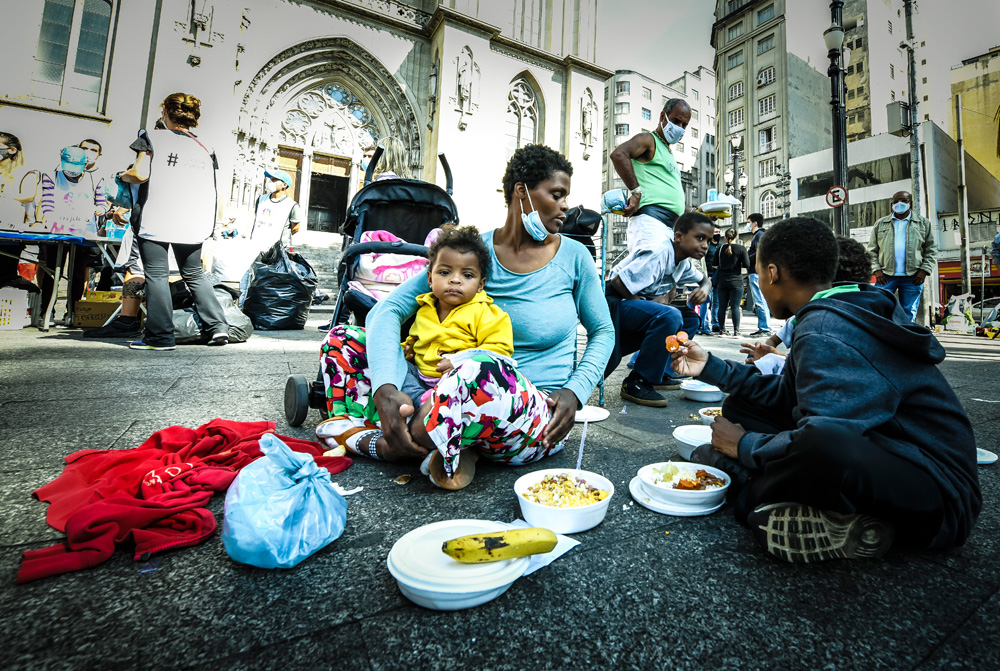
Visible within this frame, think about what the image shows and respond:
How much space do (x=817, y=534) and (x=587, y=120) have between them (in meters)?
16.8

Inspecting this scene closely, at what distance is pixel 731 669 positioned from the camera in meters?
0.77

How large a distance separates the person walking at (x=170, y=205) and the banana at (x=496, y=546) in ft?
16.5

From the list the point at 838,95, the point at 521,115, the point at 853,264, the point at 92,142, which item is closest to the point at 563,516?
the point at 853,264

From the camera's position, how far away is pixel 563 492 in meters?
1.33

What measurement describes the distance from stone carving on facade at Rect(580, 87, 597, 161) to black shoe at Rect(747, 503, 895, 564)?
16.3 meters

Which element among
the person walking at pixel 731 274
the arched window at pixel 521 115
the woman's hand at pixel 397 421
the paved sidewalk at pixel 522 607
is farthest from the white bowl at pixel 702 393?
the arched window at pixel 521 115

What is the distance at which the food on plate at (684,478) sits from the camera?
1.42 m

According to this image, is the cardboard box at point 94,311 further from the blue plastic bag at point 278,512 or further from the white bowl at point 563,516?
the white bowl at point 563,516

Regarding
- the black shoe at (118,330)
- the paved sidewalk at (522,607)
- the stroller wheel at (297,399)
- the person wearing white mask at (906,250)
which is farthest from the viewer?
the person wearing white mask at (906,250)

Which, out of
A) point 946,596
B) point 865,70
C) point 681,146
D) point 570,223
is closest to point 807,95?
point 865,70

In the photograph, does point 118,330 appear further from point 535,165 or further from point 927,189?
point 927,189

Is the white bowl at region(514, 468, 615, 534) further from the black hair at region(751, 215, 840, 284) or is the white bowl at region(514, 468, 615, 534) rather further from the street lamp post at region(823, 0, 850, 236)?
the street lamp post at region(823, 0, 850, 236)

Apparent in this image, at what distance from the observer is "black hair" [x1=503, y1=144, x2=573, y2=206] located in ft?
6.32

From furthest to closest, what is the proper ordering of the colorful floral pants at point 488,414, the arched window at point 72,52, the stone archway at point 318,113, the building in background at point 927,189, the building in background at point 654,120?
1. the building in background at point 654,120
2. the building in background at point 927,189
3. the stone archway at point 318,113
4. the arched window at point 72,52
5. the colorful floral pants at point 488,414
